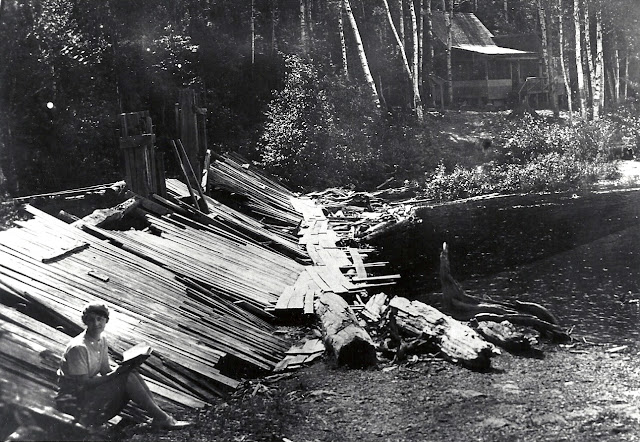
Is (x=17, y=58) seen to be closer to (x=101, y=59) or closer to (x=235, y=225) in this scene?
(x=101, y=59)

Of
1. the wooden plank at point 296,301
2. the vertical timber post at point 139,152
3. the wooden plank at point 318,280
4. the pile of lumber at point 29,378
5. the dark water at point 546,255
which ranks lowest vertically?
the dark water at point 546,255

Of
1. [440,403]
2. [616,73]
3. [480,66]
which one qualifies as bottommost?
[440,403]

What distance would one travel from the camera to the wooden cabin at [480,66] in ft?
159

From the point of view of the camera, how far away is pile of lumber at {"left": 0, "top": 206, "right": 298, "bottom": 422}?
8.11 metres

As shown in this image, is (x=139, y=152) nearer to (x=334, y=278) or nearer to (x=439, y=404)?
(x=334, y=278)

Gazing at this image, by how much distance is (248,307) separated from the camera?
11766 millimetres

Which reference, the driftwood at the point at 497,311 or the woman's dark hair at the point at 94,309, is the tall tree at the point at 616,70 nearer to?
the driftwood at the point at 497,311

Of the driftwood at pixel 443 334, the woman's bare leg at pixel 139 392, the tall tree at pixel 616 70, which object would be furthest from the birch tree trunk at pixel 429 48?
the woman's bare leg at pixel 139 392

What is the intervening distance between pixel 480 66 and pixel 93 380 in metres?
46.9

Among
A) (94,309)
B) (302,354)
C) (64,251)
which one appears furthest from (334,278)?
(94,309)

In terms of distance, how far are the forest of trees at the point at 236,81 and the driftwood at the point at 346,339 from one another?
430 inches

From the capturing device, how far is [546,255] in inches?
Result: 732

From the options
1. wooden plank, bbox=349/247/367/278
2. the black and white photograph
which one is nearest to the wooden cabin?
the black and white photograph

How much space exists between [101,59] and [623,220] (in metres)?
18.3
